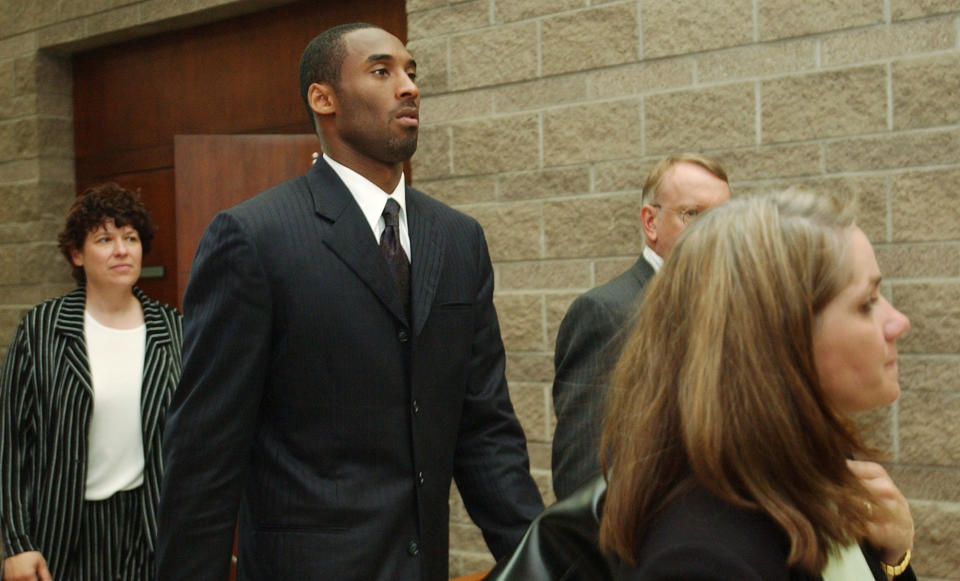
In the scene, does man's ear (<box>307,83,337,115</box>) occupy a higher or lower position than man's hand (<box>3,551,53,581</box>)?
higher

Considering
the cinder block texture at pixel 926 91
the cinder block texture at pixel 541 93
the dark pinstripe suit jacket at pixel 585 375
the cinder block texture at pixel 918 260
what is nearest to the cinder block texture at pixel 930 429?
the cinder block texture at pixel 918 260

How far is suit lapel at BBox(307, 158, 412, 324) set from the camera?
210 cm

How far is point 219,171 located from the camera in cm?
449

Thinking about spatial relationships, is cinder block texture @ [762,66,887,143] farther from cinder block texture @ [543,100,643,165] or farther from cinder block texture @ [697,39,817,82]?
cinder block texture @ [543,100,643,165]

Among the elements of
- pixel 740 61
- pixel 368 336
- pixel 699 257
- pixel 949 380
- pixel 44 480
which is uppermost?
pixel 740 61

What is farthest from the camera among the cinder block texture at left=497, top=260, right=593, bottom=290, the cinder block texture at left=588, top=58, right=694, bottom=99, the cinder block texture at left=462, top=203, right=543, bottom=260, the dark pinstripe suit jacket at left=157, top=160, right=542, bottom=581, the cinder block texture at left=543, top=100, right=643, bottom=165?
the cinder block texture at left=462, top=203, right=543, bottom=260

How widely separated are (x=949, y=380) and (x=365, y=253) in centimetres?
178

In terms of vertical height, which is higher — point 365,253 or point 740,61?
point 740,61

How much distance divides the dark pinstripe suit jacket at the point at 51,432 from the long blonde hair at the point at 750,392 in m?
2.21

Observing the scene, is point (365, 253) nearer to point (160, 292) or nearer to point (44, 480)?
point (44, 480)

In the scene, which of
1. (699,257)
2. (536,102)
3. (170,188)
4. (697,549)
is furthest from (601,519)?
(170,188)

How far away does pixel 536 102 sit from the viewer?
382 centimetres

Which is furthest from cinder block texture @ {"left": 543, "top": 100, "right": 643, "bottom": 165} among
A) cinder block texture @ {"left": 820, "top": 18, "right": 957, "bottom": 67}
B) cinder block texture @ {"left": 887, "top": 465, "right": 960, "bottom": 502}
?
cinder block texture @ {"left": 887, "top": 465, "right": 960, "bottom": 502}

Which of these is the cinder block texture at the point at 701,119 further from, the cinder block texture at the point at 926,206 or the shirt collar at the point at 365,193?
the shirt collar at the point at 365,193
